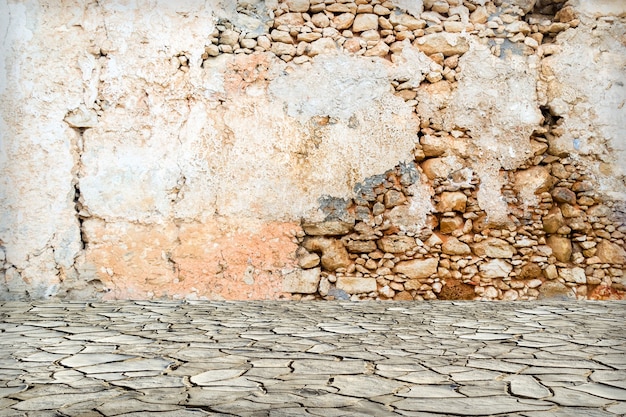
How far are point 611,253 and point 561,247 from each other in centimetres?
40

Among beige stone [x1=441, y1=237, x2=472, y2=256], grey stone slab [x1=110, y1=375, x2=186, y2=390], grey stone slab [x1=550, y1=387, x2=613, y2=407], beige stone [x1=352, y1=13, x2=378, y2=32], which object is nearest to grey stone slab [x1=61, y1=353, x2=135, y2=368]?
grey stone slab [x1=110, y1=375, x2=186, y2=390]

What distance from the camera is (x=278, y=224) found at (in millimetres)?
5188

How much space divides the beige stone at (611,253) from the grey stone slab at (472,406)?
12.4ft

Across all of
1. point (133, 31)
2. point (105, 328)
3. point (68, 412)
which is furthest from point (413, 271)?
point (68, 412)

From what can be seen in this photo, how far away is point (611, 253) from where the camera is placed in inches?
207

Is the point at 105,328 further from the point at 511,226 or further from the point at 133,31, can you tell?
the point at 511,226

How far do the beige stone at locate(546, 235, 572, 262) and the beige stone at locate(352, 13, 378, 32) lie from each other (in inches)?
91.6

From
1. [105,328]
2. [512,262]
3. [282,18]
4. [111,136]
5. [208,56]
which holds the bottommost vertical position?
[105,328]

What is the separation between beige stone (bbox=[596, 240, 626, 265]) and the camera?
5262mm

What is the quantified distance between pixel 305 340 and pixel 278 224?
2.13 meters

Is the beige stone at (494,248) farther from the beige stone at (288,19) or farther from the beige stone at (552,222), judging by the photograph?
the beige stone at (288,19)

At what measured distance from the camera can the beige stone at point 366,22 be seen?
5457 millimetres

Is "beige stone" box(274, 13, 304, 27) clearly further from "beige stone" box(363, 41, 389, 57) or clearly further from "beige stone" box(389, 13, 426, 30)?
"beige stone" box(389, 13, 426, 30)

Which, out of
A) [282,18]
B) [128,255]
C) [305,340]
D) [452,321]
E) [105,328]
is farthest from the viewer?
[282,18]
